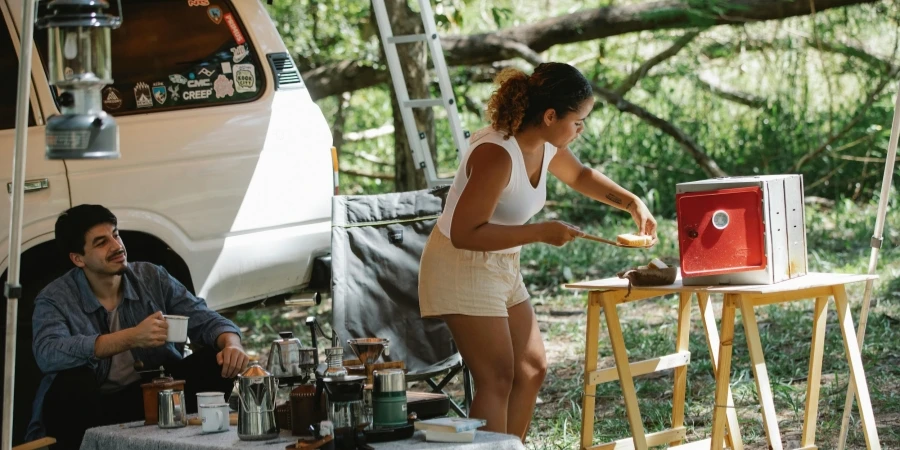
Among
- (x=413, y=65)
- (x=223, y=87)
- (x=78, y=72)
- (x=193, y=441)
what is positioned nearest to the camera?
(x=78, y=72)

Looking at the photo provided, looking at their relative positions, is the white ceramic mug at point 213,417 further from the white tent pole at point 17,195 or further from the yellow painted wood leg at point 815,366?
the yellow painted wood leg at point 815,366

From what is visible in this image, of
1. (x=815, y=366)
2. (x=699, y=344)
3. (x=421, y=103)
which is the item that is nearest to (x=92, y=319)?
(x=815, y=366)

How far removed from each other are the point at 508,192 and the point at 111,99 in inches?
78.2

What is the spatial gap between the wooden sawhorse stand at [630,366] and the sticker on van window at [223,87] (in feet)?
6.28

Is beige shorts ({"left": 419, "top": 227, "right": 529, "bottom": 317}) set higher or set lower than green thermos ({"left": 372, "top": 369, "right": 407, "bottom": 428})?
higher

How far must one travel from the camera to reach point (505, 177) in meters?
3.53

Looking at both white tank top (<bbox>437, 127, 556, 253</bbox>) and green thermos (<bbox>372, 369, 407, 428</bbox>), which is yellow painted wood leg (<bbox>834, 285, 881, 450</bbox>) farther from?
green thermos (<bbox>372, 369, 407, 428</bbox>)

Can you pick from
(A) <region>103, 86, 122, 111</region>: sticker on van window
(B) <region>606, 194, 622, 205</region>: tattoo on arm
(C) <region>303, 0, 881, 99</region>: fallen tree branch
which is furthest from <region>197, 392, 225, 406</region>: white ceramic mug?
(C) <region>303, 0, 881, 99</region>: fallen tree branch

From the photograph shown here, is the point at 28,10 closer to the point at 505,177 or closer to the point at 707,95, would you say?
the point at 505,177

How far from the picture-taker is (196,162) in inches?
191

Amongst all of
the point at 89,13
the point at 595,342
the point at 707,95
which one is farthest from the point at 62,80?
the point at 707,95

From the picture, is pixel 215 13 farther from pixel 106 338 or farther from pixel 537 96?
pixel 537 96

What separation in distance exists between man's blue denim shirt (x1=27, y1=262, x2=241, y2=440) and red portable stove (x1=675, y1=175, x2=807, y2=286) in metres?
1.55

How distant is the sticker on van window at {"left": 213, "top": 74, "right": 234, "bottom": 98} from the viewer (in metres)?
5.03
